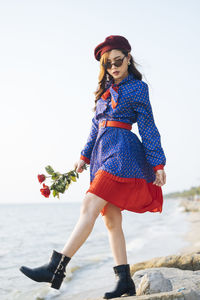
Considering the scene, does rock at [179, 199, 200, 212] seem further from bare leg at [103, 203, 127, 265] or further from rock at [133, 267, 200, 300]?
bare leg at [103, 203, 127, 265]

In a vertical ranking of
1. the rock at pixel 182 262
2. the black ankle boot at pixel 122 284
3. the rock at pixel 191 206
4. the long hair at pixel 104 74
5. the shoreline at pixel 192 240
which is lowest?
the rock at pixel 191 206

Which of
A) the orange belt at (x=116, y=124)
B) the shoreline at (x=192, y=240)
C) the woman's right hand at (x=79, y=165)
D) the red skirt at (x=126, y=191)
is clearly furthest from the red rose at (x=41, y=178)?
the shoreline at (x=192, y=240)

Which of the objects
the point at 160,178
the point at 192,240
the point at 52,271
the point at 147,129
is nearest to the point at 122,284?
the point at 52,271

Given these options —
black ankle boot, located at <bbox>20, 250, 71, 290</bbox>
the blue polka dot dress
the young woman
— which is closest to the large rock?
the young woman

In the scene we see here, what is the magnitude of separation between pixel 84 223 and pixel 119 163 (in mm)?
466

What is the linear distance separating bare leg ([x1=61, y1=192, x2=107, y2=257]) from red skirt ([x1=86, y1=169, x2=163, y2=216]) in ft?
0.15

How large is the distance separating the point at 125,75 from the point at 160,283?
1.61 m

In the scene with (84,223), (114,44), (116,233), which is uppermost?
(114,44)

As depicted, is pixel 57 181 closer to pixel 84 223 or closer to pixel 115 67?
pixel 84 223

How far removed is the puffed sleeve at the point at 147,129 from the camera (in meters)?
2.61

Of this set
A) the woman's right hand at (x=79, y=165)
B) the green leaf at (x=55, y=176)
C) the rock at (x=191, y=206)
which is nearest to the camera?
the green leaf at (x=55, y=176)

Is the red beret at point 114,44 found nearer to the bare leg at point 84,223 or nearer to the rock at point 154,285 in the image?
the bare leg at point 84,223

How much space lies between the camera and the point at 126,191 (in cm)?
254

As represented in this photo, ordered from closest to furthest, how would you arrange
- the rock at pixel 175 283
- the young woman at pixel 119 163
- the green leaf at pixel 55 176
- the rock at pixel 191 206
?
1. the young woman at pixel 119 163
2. the rock at pixel 175 283
3. the green leaf at pixel 55 176
4. the rock at pixel 191 206
